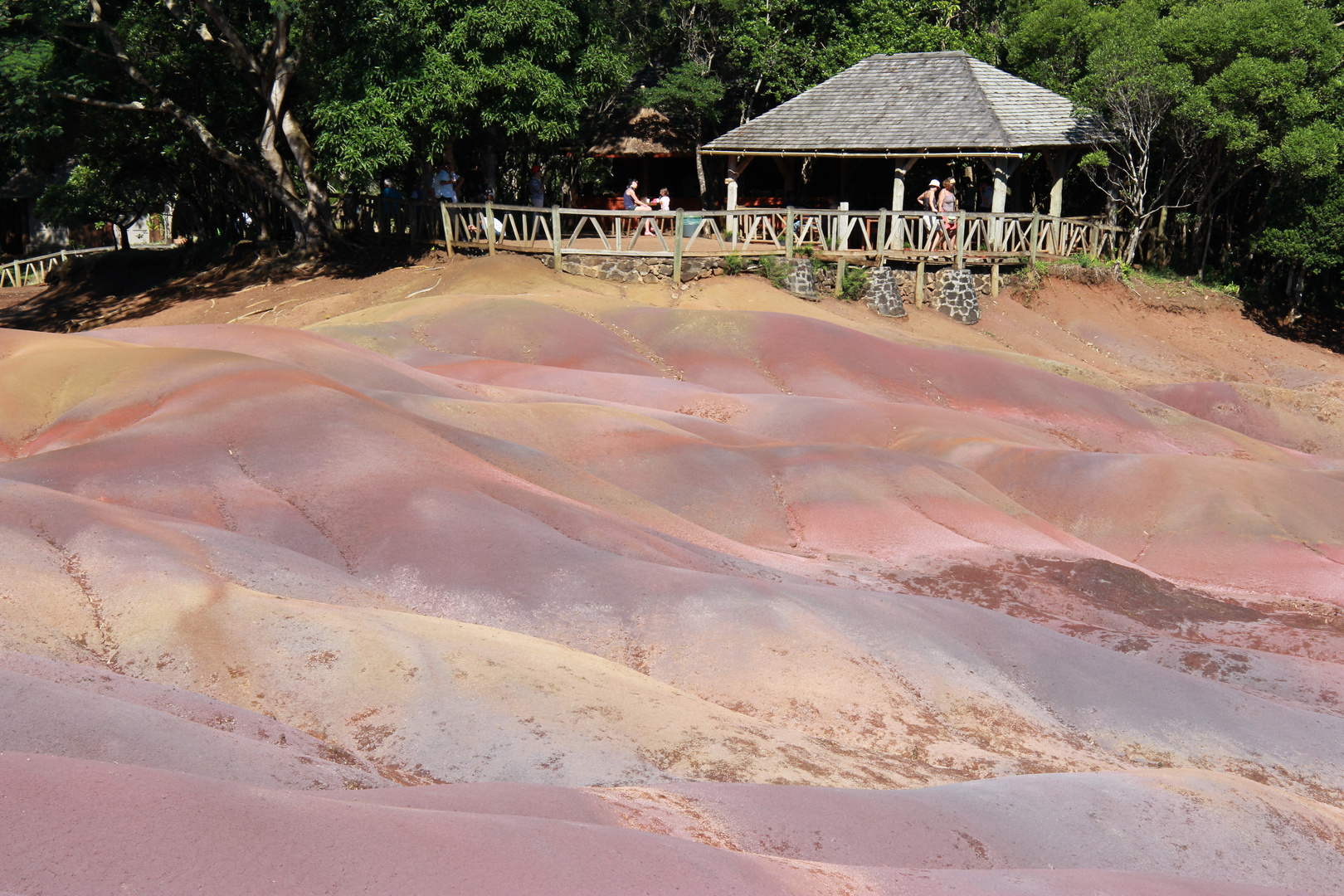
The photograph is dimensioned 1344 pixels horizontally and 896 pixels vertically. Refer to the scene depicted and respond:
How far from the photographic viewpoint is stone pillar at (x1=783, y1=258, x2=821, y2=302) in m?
24.0

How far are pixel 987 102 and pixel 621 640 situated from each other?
21.8 metres

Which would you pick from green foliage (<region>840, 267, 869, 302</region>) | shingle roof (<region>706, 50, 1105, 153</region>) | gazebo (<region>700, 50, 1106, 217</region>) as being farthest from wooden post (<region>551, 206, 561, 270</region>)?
shingle roof (<region>706, 50, 1105, 153</region>)

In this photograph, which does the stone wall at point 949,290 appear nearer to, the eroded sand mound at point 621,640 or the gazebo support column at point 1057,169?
the gazebo support column at point 1057,169

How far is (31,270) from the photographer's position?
36.9 meters

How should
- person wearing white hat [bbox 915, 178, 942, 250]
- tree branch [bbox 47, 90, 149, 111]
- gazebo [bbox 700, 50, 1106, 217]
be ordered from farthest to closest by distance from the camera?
gazebo [bbox 700, 50, 1106, 217] < tree branch [bbox 47, 90, 149, 111] < person wearing white hat [bbox 915, 178, 942, 250]

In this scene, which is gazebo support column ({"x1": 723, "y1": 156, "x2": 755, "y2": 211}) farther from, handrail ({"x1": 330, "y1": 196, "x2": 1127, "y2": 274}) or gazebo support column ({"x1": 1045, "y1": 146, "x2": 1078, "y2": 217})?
gazebo support column ({"x1": 1045, "y1": 146, "x2": 1078, "y2": 217})

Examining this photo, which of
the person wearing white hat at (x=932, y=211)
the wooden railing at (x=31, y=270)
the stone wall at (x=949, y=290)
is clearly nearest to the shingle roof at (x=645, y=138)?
the person wearing white hat at (x=932, y=211)

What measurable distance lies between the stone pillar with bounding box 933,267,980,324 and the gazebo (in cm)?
236

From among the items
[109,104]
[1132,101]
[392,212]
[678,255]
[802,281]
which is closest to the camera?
[678,255]

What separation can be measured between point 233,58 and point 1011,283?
18.4m

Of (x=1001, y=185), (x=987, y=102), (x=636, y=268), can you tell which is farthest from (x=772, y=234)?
(x=987, y=102)

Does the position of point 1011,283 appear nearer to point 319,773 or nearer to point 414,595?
point 414,595

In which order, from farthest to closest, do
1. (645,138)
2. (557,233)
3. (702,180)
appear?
1. (645,138)
2. (702,180)
3. (557,233)

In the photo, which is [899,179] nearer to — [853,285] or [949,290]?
[949,290]
